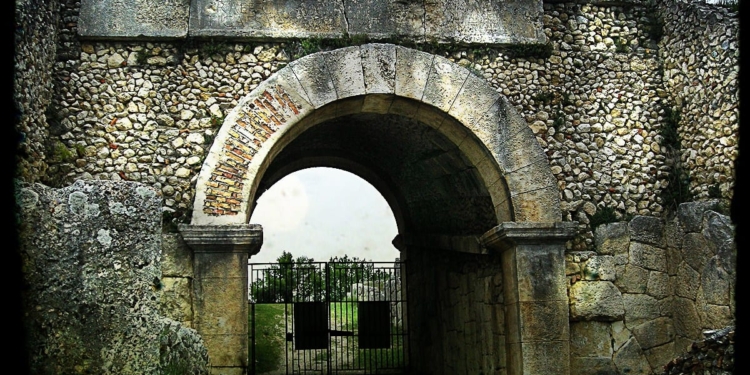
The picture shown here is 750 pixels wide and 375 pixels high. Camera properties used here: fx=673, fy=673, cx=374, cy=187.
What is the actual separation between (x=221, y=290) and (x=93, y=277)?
149 inches

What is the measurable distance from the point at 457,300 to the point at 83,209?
22.4ft

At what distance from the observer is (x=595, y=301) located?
690 cm

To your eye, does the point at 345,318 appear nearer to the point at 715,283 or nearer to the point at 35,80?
the point at 715,283

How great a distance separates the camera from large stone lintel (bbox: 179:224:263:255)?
632 cm

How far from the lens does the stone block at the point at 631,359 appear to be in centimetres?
686

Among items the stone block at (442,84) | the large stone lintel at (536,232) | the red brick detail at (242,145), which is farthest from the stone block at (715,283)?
the red brick detail at (242,145)

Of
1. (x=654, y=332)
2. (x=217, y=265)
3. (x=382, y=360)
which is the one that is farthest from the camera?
(x=382, y=360)

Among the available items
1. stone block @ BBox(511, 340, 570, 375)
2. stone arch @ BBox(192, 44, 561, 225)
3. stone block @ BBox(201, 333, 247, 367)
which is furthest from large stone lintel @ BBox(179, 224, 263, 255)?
stone block @ BBox(511, 340, 570, 375)

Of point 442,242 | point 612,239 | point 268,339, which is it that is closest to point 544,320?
point 612,239

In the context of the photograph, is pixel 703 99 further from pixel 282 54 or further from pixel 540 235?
pixel 282 54

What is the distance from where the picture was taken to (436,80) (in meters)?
7.03

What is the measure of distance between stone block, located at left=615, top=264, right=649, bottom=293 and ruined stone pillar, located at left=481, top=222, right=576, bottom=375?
69cm

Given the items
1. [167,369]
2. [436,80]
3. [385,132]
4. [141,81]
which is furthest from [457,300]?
[167,369]

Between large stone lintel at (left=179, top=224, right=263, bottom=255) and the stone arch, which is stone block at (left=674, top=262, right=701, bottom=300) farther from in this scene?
large stone lintel at (left=179, top=224, right=263, bottom=255)
